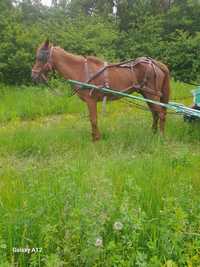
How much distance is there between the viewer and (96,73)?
745 cm

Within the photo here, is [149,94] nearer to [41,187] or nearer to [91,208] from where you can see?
[41,187]

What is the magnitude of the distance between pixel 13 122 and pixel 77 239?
667 cm

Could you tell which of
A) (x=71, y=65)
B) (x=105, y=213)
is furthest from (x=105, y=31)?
(x=105, y=213)

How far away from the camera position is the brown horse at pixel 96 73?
7465 millimetres

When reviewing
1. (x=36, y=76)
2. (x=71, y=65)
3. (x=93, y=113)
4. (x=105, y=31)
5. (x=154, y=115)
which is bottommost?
(x=154, y=115)

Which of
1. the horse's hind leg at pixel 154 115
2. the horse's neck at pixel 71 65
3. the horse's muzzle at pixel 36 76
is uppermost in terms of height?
the horse's neck at pixel 71 65

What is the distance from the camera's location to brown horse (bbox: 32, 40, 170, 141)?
7465 millimetres

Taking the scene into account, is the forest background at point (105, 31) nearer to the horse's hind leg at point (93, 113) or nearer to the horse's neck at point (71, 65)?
the horse's neck at point (71, 65)

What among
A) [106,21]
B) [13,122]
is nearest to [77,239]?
[13,122]

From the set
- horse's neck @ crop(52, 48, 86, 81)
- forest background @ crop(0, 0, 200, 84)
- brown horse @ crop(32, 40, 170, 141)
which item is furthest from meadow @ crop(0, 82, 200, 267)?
forest background @ crop(0, 0, 200, 84)

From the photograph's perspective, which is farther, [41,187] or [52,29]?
[52,29]

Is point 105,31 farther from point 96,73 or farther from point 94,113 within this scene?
point 94,113

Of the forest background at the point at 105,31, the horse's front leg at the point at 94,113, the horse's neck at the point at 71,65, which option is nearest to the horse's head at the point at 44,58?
the horse's neck at the point at 71,65

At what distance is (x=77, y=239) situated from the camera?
10.5 ft
